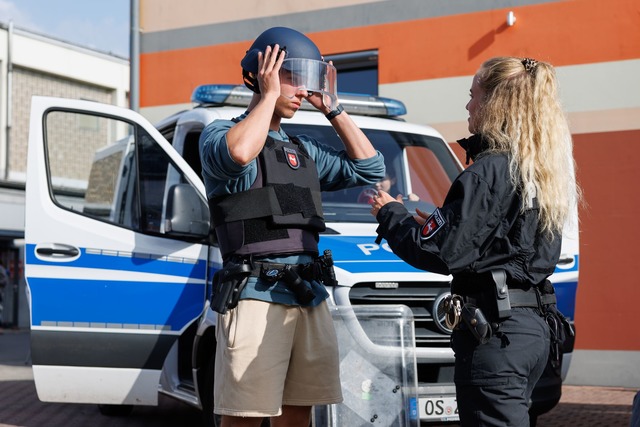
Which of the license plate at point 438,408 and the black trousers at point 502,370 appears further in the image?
the license plate at point 438,408

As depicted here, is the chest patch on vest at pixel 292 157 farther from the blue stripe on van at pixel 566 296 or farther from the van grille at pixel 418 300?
the blue stripe on van at pixel 566 296

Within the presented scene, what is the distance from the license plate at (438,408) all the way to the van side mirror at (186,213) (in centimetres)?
156

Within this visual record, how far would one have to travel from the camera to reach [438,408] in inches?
192

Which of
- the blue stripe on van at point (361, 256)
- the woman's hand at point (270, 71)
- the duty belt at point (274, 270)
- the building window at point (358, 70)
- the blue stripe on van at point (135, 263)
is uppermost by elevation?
the building window at point (358, 70)

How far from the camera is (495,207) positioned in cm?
280

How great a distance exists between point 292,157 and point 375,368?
164 cm

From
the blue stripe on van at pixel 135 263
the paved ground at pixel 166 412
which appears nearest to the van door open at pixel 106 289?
the blue stripe on van at pixel 135 263

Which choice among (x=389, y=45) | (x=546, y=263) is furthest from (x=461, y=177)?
(x=389, y=45)

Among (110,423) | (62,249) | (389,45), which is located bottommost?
(110,423)

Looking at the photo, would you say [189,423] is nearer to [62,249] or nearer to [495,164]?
[62,249]

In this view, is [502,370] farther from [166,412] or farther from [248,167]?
[166,412]

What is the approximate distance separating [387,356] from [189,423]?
10.4 ft

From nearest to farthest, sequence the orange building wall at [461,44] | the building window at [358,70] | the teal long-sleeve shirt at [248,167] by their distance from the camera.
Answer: the teal long-sleeve shirt at [248,167] < the orange building wall at [461,44] < the building window at [358,70]

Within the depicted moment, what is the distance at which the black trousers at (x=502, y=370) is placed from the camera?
2748 millimetres
